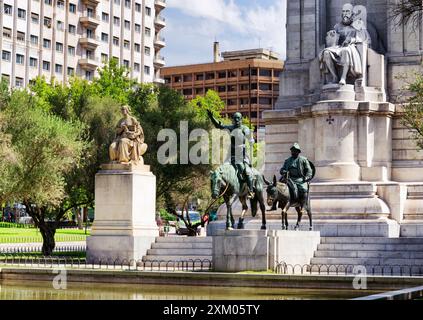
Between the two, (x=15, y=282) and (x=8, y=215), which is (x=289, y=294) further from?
(x=8, y=215)

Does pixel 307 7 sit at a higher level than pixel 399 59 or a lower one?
higher

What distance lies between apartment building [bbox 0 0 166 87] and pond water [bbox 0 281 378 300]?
253 ft

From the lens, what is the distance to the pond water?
842 inches

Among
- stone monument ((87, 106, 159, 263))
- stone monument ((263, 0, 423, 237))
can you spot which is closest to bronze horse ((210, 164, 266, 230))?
stone monument ((87, 106, 159, 263))

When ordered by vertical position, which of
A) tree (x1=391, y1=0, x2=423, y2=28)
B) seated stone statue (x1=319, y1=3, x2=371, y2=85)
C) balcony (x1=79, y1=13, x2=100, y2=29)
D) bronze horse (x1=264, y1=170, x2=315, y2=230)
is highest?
balcony (x1=79, y1=13, x2=100, y2=29)

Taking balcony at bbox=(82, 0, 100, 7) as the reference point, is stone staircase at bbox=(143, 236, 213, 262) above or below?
below

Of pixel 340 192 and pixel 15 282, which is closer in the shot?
pixel 15 282

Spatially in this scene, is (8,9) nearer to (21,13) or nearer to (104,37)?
(21,13)

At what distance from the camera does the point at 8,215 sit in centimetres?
9944

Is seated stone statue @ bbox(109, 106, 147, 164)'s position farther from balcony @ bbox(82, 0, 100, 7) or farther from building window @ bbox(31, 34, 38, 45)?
balcony @ bbox(82, 0, 100, 7)

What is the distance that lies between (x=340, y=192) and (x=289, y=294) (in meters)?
12.8

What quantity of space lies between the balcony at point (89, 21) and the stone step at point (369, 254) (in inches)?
3658

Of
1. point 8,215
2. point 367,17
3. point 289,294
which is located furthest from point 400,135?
point 8,215

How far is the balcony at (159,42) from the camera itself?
436ft
